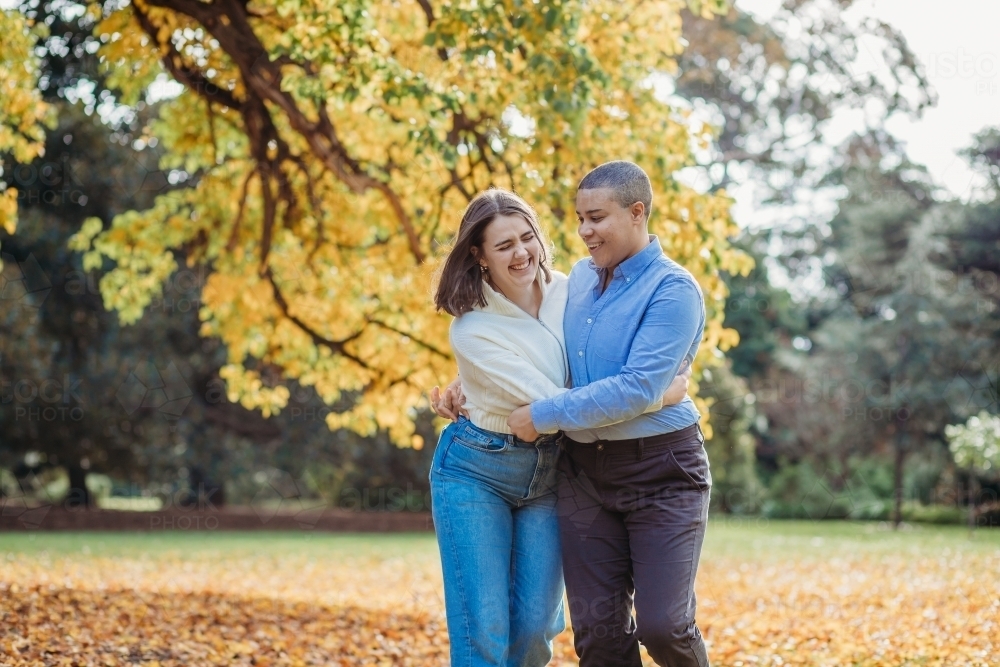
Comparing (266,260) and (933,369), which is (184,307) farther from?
(933,369)

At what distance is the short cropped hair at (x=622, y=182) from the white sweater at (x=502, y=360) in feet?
1.64

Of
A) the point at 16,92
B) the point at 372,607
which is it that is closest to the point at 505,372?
the point at 16,92

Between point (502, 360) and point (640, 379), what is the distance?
45 centimetres

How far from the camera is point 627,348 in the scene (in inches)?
133

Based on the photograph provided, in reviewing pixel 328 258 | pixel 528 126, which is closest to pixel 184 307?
pixel 328 258

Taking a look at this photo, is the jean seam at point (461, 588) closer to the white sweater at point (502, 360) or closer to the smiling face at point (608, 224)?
the white sweater at point (502, 360)

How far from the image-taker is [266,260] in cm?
868

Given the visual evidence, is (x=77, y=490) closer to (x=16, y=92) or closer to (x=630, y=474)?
(x=16, y=92)

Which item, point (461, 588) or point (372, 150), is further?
point (372, 150)

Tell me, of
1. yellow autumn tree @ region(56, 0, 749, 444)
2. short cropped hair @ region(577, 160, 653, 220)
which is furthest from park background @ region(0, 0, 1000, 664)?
short cropped hair @ region(577, 160, 653, 220)

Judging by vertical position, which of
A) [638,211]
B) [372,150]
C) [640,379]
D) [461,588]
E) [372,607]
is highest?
[372,150]

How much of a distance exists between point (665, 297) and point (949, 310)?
2041 cm

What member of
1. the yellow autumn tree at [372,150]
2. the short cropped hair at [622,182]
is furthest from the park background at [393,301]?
the short cropped hair at [622,182]

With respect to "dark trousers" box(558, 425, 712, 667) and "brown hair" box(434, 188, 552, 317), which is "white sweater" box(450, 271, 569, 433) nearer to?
"brown hair" box(434, 188, 552, 317)
